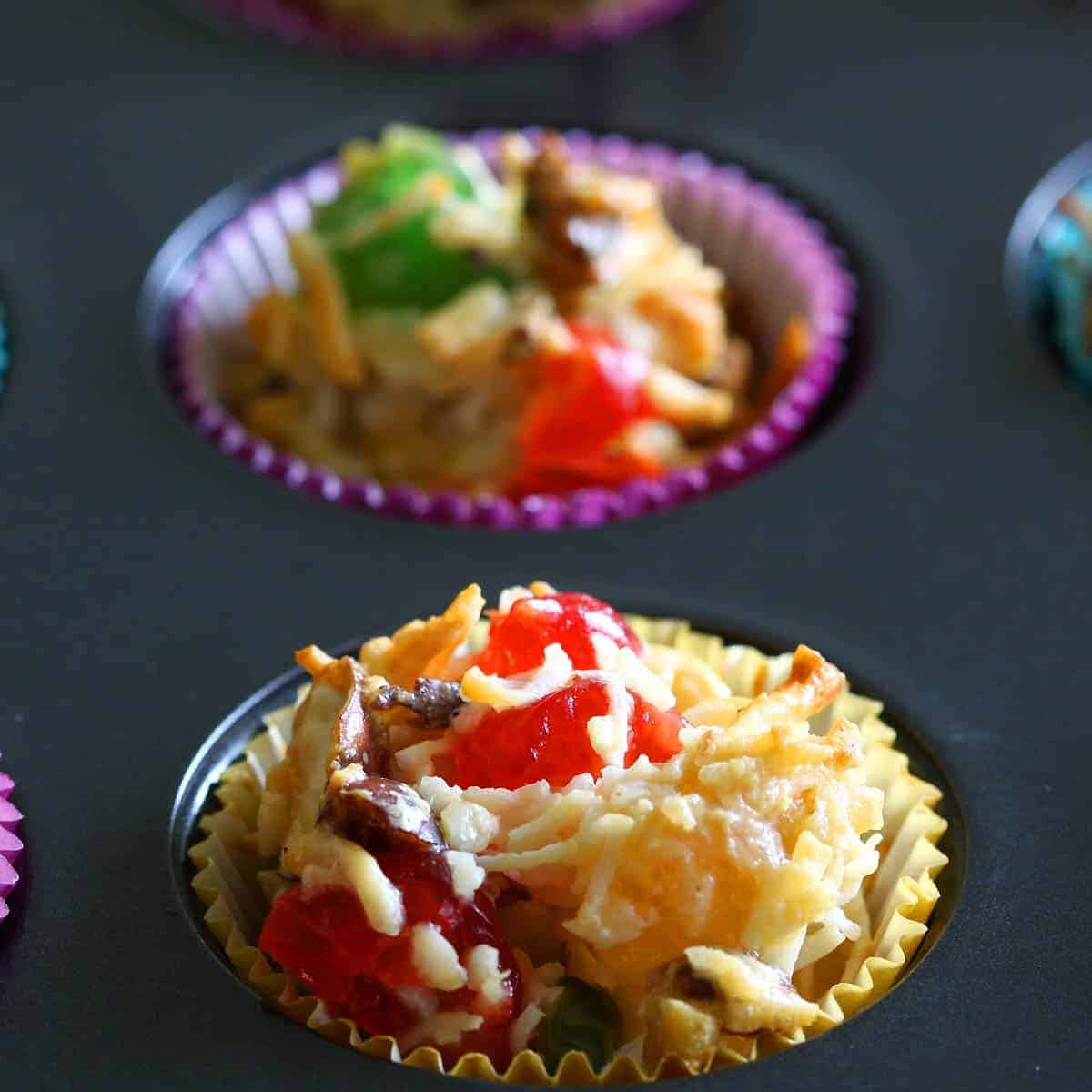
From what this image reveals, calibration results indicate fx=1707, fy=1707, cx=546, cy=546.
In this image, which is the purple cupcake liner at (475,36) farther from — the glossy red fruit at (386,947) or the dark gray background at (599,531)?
the glossy red fruit at (386,947)

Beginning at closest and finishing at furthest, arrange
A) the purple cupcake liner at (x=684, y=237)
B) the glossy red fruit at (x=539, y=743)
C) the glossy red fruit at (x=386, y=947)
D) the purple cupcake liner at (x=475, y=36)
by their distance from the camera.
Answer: the glossy red fruit at (x=386, y=947) < the glossy red fruit at (x=539, y=743) < the purple cupcake liner at (x=684, y=237) < the purple cupcake liner at (x=475, y=36)

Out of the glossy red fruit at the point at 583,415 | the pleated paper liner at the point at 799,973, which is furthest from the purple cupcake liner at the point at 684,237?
the pleated paper liner at the point at 799,973

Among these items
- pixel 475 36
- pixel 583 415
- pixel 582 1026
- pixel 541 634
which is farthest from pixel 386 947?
pixel 475 36

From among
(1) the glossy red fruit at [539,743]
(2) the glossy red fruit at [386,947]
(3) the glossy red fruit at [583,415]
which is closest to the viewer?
(2) the glossy red fruit at [386,947]

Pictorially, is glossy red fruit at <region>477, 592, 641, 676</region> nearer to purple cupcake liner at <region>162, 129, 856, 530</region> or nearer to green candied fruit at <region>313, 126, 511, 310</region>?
purple cupcake liner at <region>162, 129, 856, 530</region>

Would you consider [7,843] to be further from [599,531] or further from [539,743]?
[599,531]

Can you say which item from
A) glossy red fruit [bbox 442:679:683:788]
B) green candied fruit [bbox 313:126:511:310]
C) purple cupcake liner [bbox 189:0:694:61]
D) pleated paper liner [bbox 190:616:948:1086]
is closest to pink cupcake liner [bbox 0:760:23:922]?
pleated paper liner [bbox 190:616:948:1086]
